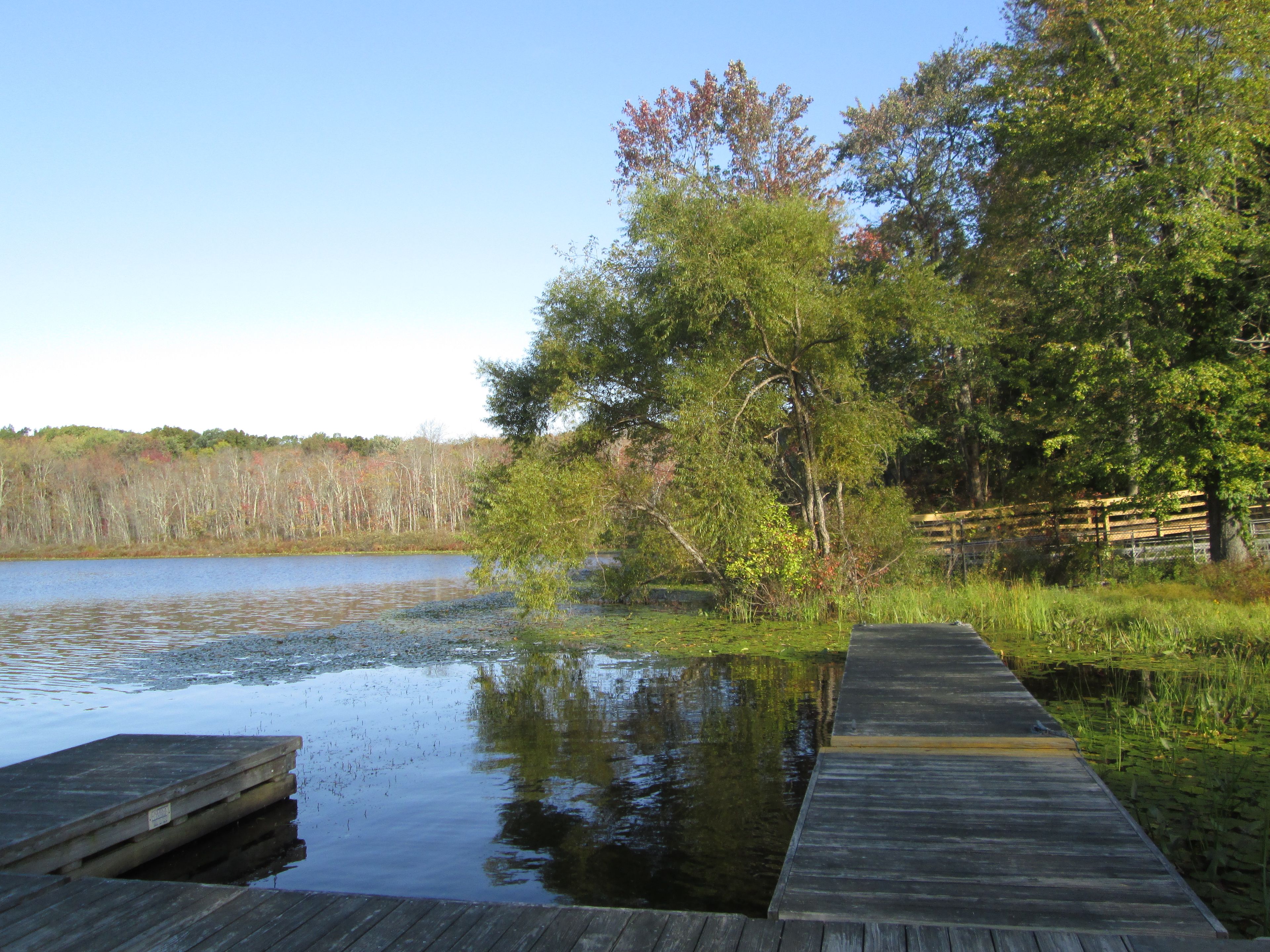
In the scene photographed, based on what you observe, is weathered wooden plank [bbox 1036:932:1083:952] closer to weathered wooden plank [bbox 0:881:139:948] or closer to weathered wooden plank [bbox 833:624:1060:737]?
weathered wooden plank [bbox 833:624:1060:737]

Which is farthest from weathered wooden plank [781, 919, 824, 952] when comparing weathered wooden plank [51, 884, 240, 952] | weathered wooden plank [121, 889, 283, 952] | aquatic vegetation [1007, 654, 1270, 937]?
weathered wooden plank [51, 884, 240, 952]

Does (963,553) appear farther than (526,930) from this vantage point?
Yes

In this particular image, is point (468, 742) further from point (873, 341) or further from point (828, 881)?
point (873, 341)

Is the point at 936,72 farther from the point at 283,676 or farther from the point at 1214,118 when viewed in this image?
the point at 283,676

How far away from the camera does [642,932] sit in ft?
12.2

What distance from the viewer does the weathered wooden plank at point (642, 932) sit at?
3.57 metres

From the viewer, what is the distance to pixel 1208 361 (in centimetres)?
1579

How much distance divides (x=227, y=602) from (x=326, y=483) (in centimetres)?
5392

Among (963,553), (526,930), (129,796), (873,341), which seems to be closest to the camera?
(526,930)

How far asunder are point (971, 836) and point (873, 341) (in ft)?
50.7

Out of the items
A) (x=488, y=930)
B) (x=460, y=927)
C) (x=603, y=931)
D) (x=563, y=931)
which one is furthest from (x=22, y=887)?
(x=603, y=931)

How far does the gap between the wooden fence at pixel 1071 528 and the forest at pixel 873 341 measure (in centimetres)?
163

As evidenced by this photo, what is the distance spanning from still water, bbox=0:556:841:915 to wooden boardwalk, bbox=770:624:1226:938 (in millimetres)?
909

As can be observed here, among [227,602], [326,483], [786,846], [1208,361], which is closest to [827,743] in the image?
[786,846]
